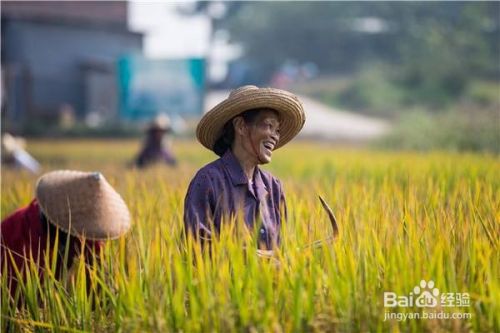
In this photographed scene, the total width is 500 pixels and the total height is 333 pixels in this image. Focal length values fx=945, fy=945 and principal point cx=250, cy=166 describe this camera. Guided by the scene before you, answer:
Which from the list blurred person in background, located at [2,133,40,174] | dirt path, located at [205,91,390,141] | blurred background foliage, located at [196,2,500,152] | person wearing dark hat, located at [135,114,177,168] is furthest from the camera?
blurred background foliage, located at [196,2,500,152]

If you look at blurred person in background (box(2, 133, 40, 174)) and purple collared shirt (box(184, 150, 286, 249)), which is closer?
purple collared shirt (box(184, 150, 286, 249))

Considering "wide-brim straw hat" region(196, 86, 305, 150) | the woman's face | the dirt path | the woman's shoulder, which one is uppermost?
the dirt path

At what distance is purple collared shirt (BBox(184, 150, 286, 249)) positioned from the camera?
2.98 m

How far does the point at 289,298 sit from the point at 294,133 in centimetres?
71

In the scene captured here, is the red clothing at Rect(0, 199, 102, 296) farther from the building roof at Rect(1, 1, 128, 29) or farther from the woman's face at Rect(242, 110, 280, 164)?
the building roof at Rect(1, 1, 128, 29)

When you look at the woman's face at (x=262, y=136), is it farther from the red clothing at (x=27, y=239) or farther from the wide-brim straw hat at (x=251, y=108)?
the red clothing at (x=27, y=239)

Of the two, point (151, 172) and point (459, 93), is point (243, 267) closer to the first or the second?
point (151, 172)

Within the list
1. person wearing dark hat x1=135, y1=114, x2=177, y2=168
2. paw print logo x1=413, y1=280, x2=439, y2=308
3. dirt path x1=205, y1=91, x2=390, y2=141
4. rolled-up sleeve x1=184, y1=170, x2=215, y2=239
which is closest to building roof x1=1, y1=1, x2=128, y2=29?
dirt path x1=205, y1=91, x2=390, y2=141

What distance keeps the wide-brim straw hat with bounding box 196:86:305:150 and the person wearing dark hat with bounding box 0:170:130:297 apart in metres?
0.64

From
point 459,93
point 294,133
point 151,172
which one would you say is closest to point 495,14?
point 459,93

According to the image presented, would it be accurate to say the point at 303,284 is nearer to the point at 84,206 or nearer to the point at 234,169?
the point at 234,169

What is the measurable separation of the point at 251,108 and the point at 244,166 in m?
0.20

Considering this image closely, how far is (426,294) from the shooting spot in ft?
8.58

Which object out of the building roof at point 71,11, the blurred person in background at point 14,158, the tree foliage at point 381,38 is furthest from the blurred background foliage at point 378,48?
the blurred person in background at point 14,158
